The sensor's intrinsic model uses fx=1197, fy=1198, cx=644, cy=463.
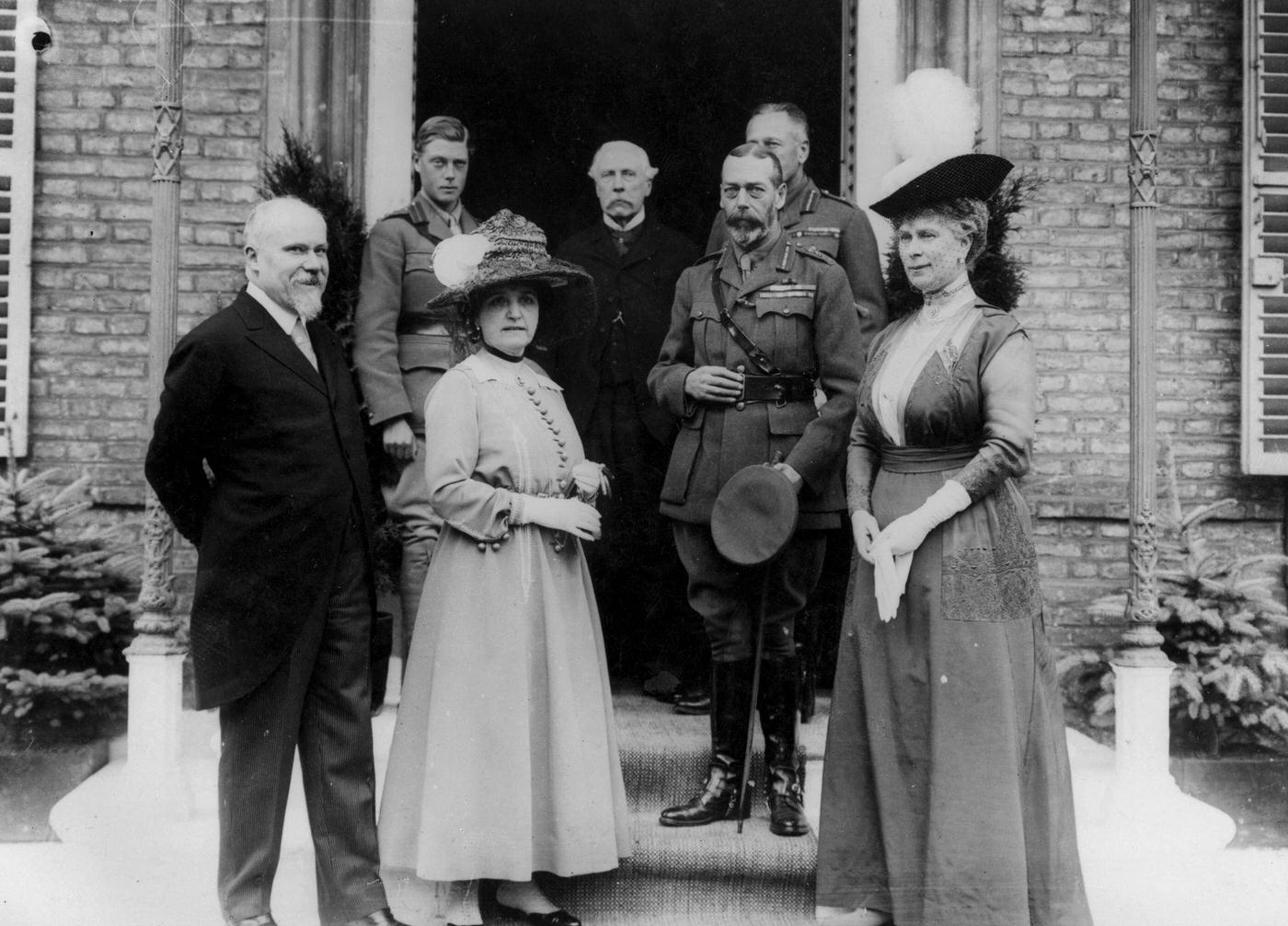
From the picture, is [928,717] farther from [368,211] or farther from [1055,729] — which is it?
[368,211]

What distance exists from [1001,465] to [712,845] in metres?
1.45

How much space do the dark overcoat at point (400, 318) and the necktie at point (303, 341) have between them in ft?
2.65

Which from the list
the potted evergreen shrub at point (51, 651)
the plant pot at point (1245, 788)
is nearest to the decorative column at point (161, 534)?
the potted evergreen shrub at point (51, 651)

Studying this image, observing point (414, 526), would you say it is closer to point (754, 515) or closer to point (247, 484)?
point (247, 484)

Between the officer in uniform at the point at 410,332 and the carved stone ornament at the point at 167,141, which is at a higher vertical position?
the carved stone ornament at the point at 167,141

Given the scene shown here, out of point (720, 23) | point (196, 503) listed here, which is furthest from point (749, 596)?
point (720, 23)

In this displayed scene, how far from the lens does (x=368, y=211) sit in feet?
16.9

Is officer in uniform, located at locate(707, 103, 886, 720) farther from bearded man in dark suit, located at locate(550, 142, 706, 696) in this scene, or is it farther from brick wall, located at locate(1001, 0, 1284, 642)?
brick wall, located at locate(1001, 0, 1284, 642)

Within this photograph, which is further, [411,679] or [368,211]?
[368,211]

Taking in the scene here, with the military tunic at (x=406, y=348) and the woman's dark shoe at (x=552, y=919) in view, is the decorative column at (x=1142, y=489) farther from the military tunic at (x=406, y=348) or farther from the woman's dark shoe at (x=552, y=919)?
the military tunic at (x=406, y=348)

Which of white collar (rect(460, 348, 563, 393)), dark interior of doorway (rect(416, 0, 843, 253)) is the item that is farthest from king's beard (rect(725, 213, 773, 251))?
dark interior of doorway (rect(416, 0, 843, 253))

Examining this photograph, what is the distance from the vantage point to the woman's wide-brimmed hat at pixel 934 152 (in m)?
3.32

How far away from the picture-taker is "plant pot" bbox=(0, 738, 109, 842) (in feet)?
15.3

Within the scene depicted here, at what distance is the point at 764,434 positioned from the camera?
382 cm
